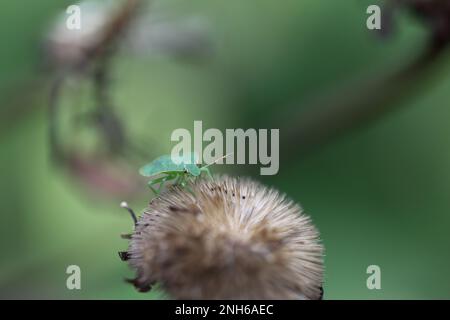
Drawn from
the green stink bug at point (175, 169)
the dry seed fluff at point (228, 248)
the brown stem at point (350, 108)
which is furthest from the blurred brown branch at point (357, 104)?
the dry seed fluff at point (228, 248)

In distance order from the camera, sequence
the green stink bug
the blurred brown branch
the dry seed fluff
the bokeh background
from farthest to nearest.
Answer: the bokeh background
the blurred brown branch
the green stink bug
the dry seed fluff

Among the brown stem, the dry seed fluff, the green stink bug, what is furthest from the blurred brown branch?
the dry seed fluff

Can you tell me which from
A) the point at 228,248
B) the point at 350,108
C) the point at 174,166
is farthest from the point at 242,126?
the point at 228,248

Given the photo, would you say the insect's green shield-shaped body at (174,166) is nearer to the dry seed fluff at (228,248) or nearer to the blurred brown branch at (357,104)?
the dry seed fluff at (228,248)

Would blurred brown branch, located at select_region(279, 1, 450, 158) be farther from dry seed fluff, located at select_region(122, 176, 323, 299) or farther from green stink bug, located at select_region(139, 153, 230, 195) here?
dry seed fluff, located at select_region(122, 176, 323, 299)

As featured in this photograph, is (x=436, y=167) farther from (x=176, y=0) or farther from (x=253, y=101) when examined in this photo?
(x=176, y=0)

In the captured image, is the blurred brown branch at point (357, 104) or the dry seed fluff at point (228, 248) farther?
the blurred brown branch at point (357, 104)

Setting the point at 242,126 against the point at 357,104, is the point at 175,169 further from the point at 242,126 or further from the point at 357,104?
the point at 242,126
